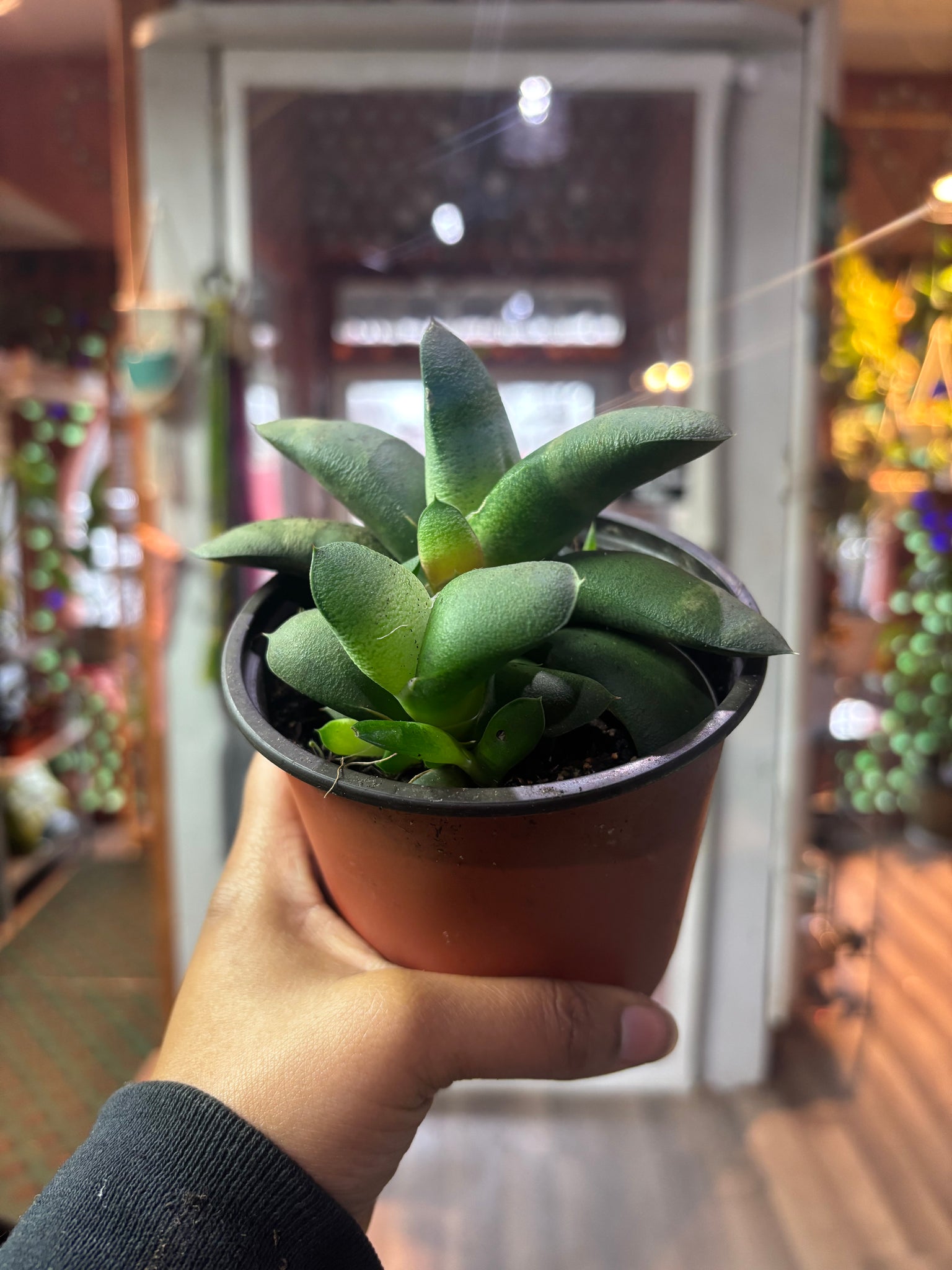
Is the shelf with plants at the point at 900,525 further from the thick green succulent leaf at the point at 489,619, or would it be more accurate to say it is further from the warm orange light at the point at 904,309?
the thick green succulent leaf at the point at 489,619

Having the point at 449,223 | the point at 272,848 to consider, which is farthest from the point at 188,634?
the point at 272,848

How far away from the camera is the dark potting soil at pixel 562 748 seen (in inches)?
10.0

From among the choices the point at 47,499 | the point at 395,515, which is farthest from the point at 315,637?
the point at 47,499

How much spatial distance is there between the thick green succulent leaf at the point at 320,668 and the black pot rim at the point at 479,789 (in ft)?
0.06

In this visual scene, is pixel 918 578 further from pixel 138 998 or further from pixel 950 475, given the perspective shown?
pixel 138 998

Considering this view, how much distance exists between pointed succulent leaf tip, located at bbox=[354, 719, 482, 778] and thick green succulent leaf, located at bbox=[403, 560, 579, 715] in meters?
0.01

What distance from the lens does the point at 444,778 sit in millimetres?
237

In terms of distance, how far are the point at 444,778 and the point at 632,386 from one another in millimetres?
665

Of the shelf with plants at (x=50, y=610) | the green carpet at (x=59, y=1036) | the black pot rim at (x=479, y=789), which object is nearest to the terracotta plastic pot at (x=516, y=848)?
the black pot rim at (x=479, y=789)

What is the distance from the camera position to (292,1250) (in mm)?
247

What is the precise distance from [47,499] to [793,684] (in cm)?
141

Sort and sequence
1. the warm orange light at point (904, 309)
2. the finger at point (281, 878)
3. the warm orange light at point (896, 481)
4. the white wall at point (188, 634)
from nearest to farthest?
the finger at point (281, 878) → the warm orange light at point (904, 309) → the warm orange light at point (896, 481) → the white wall at point (188, 634)

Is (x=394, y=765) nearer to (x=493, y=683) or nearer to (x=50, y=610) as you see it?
(x=493, y=683)

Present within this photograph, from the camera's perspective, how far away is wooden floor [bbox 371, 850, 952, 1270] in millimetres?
562
